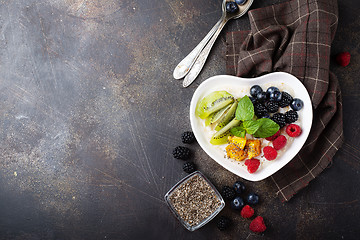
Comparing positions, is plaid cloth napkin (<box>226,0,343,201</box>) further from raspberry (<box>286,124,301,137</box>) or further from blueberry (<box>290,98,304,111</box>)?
raspberry (<box>286,124,301,137</box>)

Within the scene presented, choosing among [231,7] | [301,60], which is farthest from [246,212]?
[231,7]

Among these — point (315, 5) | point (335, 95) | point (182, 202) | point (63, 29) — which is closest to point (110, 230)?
point (182, 202)

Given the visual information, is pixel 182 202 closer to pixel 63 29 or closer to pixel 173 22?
pixel 173 22

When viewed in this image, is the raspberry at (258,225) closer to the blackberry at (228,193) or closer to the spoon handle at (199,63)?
the blackberry at (228,193)

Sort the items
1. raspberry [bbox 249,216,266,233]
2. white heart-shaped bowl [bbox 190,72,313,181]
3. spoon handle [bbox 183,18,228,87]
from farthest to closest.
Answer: spoon handle [bbox 183,18,228,87] → raspberry [bbox 249,216,266,233] → white heart-shaped bowl [bbox 190,72,313,181]

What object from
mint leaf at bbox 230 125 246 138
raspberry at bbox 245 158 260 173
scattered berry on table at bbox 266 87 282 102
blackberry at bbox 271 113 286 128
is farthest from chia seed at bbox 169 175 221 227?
scattered berry on table at bbox 266 87 282 102

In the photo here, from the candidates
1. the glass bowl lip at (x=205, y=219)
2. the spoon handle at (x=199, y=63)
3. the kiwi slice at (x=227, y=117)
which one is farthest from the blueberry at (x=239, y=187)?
the spoon handle at (x=199, y=63)
